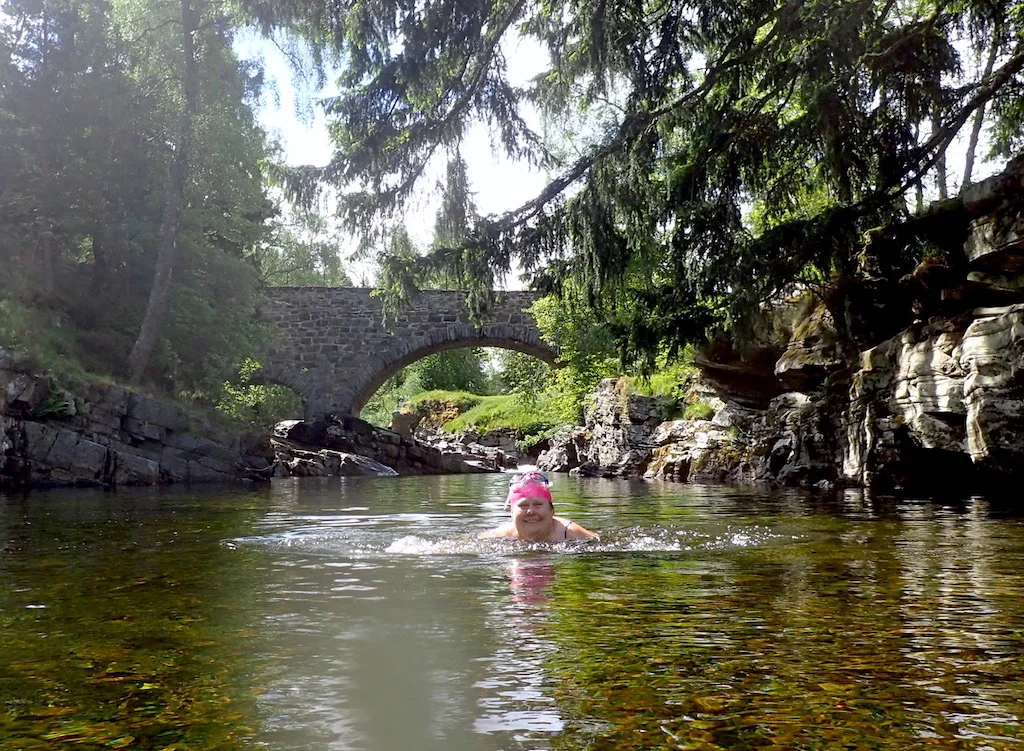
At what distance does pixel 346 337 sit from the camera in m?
30.8

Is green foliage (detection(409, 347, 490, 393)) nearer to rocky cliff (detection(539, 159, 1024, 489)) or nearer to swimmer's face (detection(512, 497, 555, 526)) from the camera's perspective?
rocky cliff (detection(539, 159, 1024, 489))

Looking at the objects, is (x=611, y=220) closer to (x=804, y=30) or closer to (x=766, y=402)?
(x=804, y=30)

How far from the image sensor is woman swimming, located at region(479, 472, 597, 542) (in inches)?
262

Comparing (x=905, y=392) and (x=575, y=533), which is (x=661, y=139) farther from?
(x=575, y=533)

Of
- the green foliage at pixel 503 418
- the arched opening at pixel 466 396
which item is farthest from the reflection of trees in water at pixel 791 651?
the green foliage at pixel 503 418

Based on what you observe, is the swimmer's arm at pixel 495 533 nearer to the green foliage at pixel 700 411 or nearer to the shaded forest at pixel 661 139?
the shaded forest at pixel 661 139

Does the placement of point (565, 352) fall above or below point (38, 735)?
above

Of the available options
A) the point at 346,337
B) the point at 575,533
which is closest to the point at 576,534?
the point at 575,533

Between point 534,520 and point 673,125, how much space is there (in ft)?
18.7

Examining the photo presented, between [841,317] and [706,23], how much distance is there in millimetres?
4876

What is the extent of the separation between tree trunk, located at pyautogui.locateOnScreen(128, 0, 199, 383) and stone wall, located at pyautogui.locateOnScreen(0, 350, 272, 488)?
132cm

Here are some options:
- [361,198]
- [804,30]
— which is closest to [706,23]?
[804,30]

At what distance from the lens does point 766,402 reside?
57.0ft

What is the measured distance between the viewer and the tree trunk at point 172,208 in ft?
67.2
